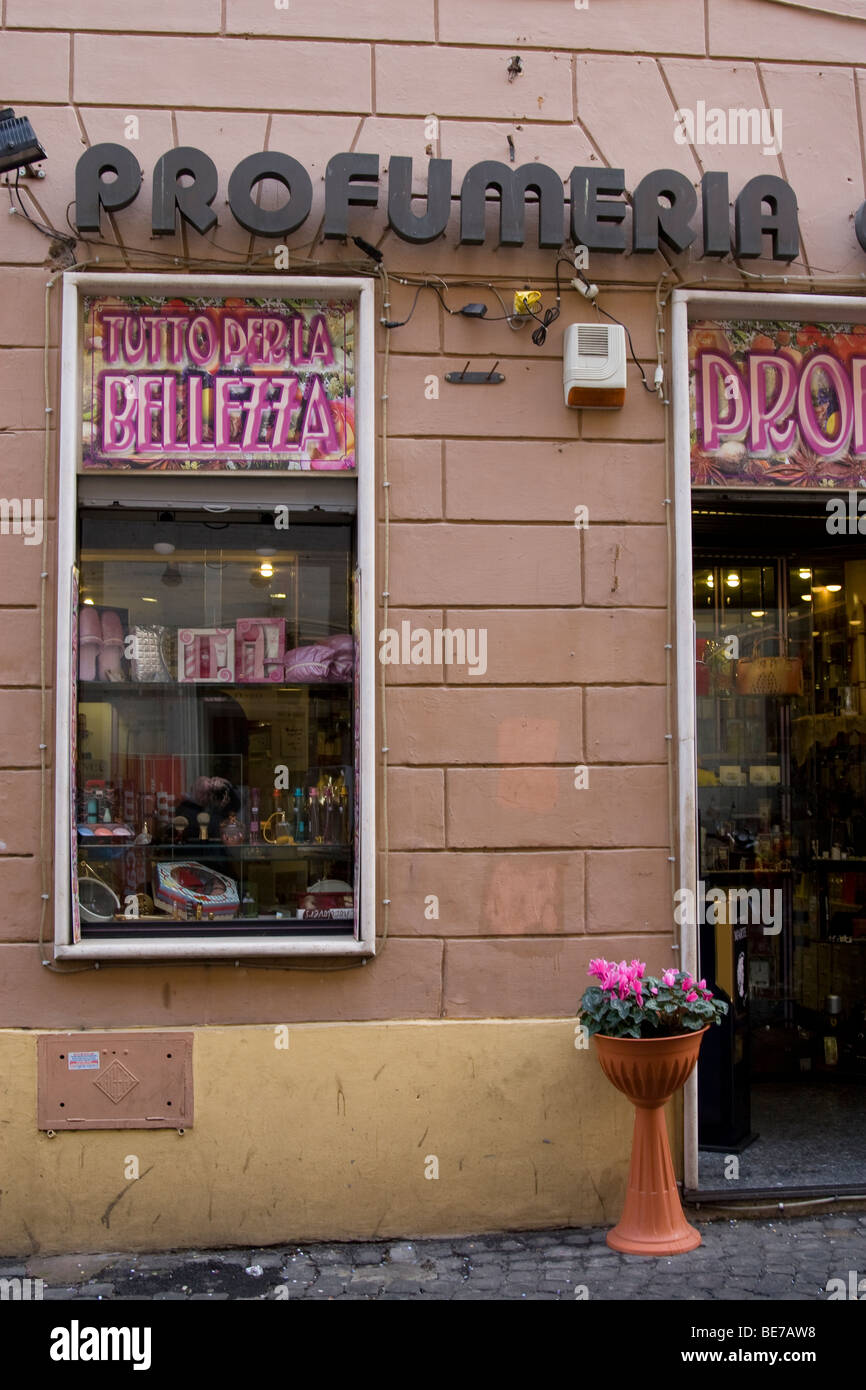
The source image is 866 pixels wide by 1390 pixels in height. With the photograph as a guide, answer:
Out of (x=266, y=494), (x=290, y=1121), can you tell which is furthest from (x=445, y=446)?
(x=290, y=1121)

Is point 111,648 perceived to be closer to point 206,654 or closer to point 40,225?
point 206,654

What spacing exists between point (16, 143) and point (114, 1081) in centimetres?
410

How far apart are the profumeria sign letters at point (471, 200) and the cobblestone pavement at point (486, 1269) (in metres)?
4.48

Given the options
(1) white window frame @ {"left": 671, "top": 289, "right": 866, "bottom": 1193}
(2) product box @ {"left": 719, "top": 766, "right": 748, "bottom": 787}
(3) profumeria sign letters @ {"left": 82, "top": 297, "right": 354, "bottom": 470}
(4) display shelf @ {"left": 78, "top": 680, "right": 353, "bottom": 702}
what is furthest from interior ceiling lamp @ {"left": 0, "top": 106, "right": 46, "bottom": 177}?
(2) product box @ {"left": 719, "top": 766, "right": 748, "bottom": 787}

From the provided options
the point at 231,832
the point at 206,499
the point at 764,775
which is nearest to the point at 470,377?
the point at 206,499

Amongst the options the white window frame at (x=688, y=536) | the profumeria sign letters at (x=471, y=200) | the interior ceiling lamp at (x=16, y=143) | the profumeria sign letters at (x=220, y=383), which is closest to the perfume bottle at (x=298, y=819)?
the profumeria sign letters at (x=220, y=383)

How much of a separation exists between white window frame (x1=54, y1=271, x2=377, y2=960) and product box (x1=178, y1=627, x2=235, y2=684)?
0.61 metres

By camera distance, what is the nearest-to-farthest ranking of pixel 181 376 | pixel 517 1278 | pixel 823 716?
pixel 517 1278 → pixel 181 376 → pixel 823 716

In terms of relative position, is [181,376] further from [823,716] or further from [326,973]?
[823,716]

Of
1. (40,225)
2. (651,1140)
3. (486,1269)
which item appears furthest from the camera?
(40,225)

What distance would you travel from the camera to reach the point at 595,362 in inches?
220

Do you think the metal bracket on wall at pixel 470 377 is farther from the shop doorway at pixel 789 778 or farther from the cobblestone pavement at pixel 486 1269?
the cobblestone pavement at pixel 486 1269

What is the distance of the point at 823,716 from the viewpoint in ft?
26.8

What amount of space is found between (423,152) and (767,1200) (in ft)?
16.9
